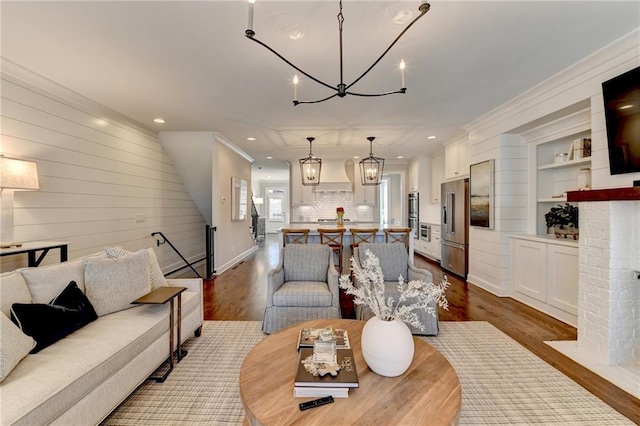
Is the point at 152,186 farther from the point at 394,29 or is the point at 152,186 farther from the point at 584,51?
the point at 584,51

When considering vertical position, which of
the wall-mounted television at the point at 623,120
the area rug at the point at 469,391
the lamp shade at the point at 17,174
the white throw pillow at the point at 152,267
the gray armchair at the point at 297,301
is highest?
the wall-mounted television at the point at 623,120

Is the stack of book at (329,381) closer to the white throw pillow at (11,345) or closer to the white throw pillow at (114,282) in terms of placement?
the white throw pillow at (11,345)

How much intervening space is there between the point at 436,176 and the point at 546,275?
3.90 metres

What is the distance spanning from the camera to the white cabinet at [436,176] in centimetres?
681

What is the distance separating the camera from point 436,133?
17.5 ft

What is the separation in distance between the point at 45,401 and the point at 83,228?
3.22 m

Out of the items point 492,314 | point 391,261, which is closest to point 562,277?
point 492,314

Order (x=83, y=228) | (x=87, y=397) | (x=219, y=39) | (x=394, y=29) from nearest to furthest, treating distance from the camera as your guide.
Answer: (x=87, y=397) < (x=394, y=29) < (x=219, y=39) < (x=83, y=228)

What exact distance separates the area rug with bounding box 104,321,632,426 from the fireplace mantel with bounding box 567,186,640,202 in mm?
1498

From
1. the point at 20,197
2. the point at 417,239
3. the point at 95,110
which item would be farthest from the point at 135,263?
the point at 417,239

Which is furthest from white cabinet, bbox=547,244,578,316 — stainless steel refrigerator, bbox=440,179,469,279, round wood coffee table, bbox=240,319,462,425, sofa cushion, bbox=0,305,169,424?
sofa cushion, bbox=0,305,169,424

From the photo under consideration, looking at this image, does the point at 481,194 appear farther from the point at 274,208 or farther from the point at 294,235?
the point at 274,208

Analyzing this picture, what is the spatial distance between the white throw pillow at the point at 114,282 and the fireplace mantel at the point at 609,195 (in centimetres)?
400

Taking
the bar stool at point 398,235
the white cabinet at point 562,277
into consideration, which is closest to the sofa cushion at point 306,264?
the bar stool at point 398,235
